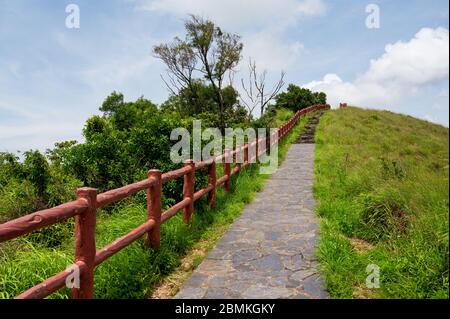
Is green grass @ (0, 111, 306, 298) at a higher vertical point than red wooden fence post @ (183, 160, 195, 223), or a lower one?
lower

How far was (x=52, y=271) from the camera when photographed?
468 centimetres

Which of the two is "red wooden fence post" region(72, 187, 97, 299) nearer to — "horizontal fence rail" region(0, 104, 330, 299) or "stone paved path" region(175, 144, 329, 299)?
"horizontal fence rail" region(0, 104, 330, 299)

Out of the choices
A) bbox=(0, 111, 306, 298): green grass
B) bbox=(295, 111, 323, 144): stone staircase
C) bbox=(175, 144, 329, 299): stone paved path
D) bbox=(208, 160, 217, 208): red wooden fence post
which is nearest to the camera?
bbox=(0, 111, 306, 298): green grass

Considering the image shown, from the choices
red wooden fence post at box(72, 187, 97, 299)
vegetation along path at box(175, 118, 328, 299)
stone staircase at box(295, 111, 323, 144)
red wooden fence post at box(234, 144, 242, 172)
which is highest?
stone staircase at box(295, 111, 323, 144)

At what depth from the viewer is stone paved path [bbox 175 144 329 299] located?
4648mm

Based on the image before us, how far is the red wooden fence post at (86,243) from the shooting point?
3.95 m

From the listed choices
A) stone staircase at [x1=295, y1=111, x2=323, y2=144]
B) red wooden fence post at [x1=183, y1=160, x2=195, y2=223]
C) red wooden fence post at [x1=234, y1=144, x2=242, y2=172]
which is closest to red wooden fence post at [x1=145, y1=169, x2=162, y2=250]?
red wooden fence post at [x1=183, y1=160, x2=195, y2=223]

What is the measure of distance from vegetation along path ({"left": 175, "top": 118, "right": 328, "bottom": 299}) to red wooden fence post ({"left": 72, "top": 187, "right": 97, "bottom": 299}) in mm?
1040

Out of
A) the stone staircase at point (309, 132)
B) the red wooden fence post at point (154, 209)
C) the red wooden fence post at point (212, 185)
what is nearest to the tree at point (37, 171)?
the red wooden fence post at point (212, 185)

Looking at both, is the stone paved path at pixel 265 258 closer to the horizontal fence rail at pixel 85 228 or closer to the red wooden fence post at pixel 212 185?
the red wooden fence post at pixel 212 185

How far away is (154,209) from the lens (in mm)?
5453

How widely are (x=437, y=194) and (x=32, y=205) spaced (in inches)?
317

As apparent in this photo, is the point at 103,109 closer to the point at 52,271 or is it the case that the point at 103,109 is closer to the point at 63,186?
the point at 63,186
